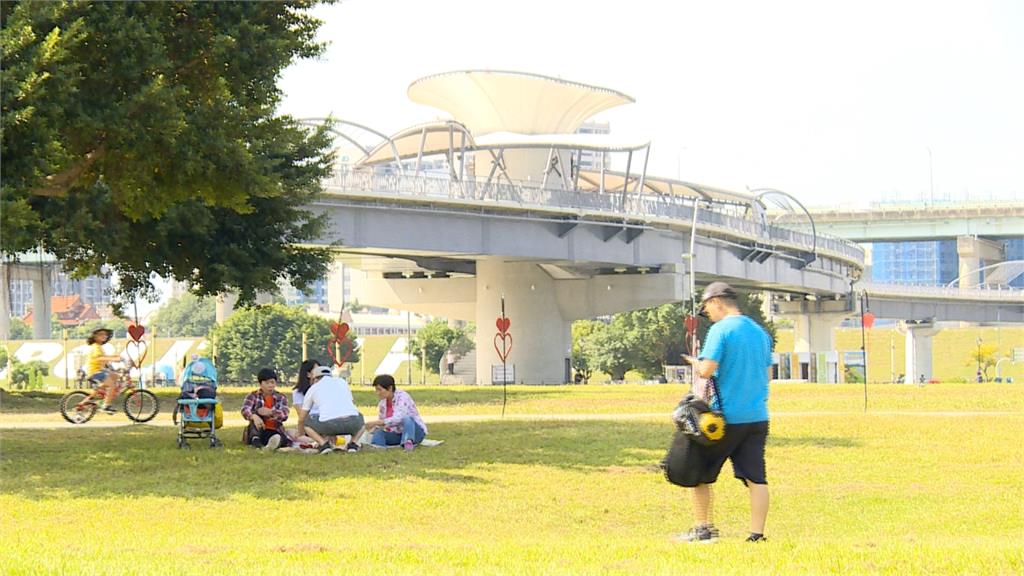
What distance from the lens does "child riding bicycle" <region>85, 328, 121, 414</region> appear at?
26.7 meters

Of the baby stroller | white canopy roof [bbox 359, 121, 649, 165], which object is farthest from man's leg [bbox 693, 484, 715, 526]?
white canopy roof [bbox 359, 121, 649, 165]

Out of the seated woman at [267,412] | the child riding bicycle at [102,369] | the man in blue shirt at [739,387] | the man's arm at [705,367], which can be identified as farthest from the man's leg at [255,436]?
the man's arm at [705,367]

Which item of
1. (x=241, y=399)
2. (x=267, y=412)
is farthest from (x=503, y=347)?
(x=267, y=412)

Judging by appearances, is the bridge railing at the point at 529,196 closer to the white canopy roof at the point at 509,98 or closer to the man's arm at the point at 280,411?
the white canopy roof at the point at 509,98

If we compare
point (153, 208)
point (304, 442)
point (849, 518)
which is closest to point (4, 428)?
point (153, 208)

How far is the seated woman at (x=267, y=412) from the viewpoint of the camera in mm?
20828

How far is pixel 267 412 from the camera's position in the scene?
20891 millimetres

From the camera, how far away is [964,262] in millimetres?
139750

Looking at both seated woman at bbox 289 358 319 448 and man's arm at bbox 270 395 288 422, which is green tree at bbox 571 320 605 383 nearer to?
man's arm at bbox 270 395 288 422

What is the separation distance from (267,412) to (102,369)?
7.84 metres

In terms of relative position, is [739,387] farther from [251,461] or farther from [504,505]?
[251,461]

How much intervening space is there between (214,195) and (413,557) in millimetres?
12814

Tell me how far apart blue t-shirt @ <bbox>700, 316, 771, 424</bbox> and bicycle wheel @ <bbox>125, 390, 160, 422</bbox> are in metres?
18.6

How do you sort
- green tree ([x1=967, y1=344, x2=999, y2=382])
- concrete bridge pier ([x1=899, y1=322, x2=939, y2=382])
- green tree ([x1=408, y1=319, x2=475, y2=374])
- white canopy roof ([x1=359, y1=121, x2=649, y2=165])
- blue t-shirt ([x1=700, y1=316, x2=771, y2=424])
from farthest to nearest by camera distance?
green tree ([x1=408, y1=319, x2=475, y2=374]) < green tree ([x1=967, y1=344, x2=999, y2=382]) < concrete bridge pier ([x1=899, y1=322, x2=939, y2=382]) < white canopy roof ([x1=359, y1=121, x2=649, y2=165]) < blue t-shirt ([x1=700, y1=316, x2=771, y2=424])
